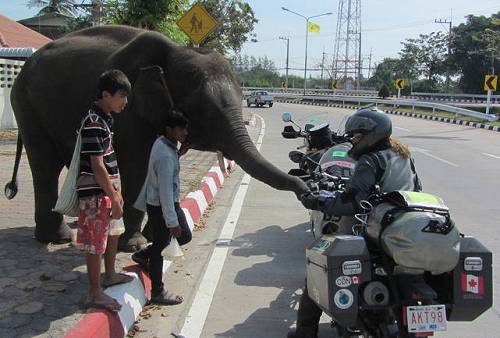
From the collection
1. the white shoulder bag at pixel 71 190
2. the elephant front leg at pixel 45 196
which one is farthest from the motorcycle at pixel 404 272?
the elephant front leg at pixel 45 196

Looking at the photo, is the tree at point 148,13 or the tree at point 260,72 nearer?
the tree at point 148,13

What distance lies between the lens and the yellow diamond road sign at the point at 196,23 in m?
12.7

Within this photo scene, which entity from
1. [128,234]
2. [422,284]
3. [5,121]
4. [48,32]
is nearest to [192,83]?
[128,234]

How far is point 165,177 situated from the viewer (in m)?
4.30

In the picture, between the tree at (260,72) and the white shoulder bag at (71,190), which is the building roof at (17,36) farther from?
the tree at (260,72)

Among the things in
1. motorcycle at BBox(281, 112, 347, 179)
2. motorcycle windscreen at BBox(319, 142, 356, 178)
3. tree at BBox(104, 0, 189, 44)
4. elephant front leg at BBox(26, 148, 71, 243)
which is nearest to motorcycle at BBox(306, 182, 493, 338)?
motorcycle windscreen at BBox(319, 142, 356, 178)

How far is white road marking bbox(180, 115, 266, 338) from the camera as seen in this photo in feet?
13.9

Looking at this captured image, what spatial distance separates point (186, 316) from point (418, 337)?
77.6 inches

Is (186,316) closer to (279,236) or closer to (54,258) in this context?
(54,258)

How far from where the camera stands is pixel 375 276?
320 cm

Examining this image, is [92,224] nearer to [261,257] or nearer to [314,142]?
[261,257]

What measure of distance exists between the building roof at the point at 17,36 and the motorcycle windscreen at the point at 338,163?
23276 millimetres

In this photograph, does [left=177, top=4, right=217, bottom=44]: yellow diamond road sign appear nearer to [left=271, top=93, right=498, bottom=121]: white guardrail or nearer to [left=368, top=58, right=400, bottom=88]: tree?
[left=271, top=93, right=498, bottom=121]: white guardrail

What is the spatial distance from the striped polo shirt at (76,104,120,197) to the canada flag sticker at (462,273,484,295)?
91.4 inches
